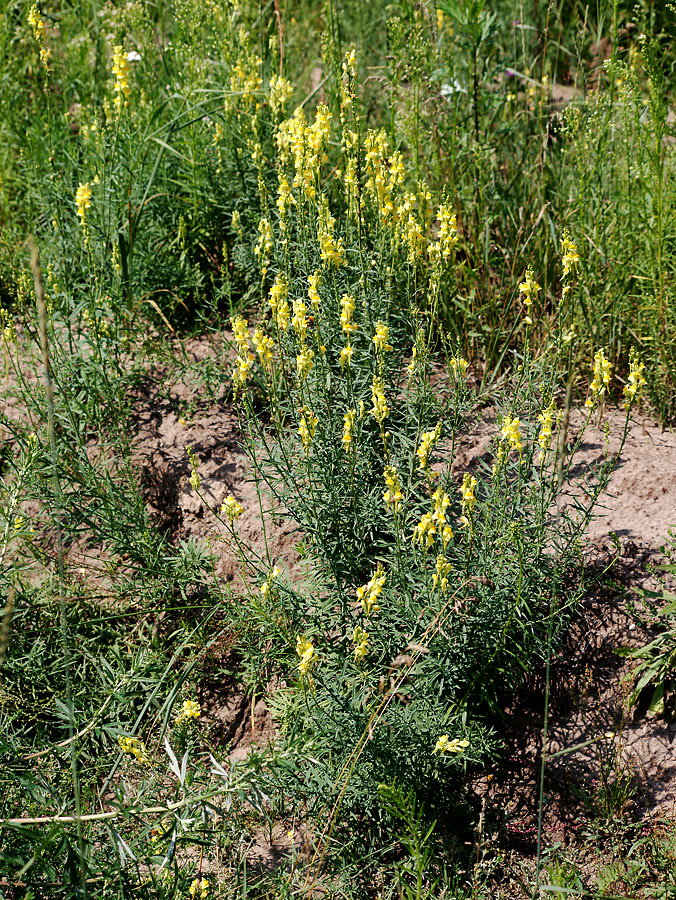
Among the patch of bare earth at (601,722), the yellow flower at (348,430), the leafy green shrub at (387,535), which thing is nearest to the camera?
the leafy green shrub at (387,535)

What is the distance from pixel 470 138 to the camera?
4.26m

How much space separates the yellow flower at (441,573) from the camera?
234 cm

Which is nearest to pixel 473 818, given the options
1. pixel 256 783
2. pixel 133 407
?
pixel 256 783

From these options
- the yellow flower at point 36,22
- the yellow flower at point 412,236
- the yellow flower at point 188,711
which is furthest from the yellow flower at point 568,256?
the yellow flower at point 36,22

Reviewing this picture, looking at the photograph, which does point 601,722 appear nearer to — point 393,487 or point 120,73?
point 393,487

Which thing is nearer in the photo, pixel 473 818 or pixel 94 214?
pixel 473 818

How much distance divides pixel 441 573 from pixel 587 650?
0.83 m

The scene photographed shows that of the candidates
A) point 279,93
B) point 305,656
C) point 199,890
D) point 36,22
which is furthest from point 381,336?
point 36,22

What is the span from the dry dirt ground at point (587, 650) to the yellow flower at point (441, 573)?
1.96 feet

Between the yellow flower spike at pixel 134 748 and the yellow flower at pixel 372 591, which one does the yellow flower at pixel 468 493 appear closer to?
the yellow flower at pixel 372 591

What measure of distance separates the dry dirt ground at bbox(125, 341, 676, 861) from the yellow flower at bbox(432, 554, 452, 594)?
60cm

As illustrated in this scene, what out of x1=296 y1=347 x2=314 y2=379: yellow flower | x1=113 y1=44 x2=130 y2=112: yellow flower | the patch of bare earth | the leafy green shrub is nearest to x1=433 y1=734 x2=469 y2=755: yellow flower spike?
the leafy green shrub

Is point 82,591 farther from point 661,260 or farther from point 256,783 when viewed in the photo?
point 661,260

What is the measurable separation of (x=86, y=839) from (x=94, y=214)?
8.95 ft
